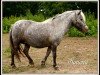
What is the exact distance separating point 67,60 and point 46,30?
1528mm

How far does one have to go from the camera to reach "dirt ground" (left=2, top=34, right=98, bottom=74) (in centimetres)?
841

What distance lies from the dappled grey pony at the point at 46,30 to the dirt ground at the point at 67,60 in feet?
1.38

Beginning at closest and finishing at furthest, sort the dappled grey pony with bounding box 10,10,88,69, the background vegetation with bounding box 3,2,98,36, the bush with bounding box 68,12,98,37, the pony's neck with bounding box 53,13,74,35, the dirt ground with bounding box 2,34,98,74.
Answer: the dappled grey pony with bounding box 10,10,88,69 < the pony's neck with bounding box 53,13,74,35 < the dirt ground with bounding box 2,34,98,74 < the bush with bounding box 68,12,98,37 < the background vegetation with bounding box 3,2,98,36

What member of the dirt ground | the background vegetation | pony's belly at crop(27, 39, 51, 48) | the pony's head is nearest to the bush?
the background vegetation

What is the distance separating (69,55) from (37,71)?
181 centimetres

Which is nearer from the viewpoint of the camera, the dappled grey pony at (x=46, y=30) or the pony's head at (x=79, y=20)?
the dappled grey pony at (x=46, y=30)

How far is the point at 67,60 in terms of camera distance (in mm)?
9367

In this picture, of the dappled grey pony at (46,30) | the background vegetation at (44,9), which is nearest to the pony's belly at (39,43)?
the dappled grey pony at (46,30)

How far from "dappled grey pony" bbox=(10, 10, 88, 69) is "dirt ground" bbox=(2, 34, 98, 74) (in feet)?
1.38

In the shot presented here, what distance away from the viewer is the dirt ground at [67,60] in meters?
8.41

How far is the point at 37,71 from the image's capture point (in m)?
8.34

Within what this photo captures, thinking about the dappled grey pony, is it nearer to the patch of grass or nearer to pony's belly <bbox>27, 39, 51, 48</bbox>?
pony's belly <bbox>27, 39, 51, 48</bbox>

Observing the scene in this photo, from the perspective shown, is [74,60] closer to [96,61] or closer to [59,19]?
[96,61]

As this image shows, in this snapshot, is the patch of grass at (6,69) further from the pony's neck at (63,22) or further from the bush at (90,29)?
the bush at (90,29)
